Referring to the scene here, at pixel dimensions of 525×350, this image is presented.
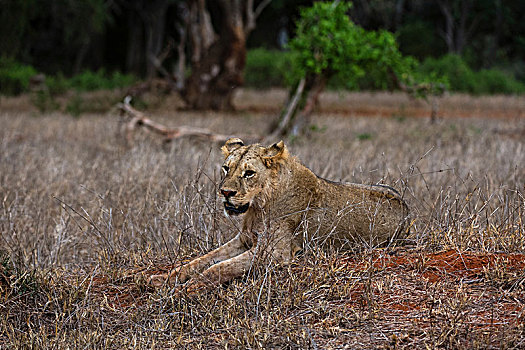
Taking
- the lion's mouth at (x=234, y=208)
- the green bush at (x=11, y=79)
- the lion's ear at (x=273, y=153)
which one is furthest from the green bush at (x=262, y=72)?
the lion's mouth at (x=234, y=208)

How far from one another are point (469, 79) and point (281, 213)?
85.4ft

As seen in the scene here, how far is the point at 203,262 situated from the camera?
4.44 metres

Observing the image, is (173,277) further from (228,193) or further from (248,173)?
(248,173)

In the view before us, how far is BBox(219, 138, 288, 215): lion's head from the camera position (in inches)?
159

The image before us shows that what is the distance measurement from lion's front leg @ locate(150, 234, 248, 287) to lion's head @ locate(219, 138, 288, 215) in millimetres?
376

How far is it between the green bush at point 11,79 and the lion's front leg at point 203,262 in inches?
784

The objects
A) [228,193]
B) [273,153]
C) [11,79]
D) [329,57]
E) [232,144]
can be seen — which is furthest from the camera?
[11,79]

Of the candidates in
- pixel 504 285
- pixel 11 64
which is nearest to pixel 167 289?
pixel 504 285

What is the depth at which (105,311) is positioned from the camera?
4.17m

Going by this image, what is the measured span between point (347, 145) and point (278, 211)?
732cm

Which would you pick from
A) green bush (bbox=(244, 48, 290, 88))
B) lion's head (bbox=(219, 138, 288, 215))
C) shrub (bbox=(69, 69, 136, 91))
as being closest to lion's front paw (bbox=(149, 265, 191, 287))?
A: lion's head (bbox=(219, 138, 288, 215))

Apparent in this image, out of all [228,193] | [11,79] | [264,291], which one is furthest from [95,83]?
[264,291]

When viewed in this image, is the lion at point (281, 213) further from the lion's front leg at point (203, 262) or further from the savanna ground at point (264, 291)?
the savanna ground at point (264, 291)

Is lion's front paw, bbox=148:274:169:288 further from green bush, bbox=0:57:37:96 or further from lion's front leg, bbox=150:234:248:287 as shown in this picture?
green bush, bbox=0:57:37:96
